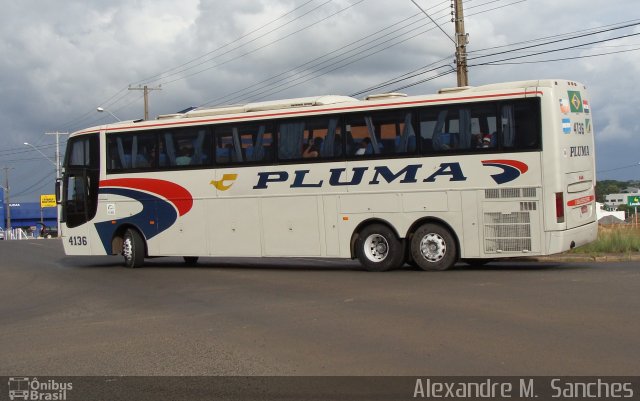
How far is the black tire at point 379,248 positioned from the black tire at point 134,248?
6054 millimetres

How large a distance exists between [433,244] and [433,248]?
0.26ft

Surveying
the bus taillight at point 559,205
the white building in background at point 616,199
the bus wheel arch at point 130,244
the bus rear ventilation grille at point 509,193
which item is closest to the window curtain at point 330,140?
the bus rear ventilation grille at point 509,193

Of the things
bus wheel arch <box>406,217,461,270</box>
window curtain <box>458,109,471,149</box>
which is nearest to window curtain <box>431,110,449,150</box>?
window curtain <box>458,109,471,149</box>

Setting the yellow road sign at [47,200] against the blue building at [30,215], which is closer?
the blue building at [30,215]

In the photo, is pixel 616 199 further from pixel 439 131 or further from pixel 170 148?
pixel 439 131

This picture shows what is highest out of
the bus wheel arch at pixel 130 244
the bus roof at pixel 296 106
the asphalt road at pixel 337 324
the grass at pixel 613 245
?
the bus roof at pixel 296 106

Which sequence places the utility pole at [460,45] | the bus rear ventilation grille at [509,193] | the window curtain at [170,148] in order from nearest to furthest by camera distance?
the bus rear ventilation grille at [509,193] → the window curtain at [170,148] → the utility pole at [460,45]

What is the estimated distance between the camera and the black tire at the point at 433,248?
15539mm

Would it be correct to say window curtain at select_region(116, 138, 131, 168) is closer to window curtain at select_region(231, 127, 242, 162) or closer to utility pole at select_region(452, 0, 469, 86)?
window curtain at select_region(231, 127, 242, 162)

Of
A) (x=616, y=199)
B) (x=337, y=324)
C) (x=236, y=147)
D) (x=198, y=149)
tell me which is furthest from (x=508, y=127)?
(x=616, y=199)

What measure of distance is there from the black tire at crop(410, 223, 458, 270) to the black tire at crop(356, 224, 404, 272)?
355 millimetres
